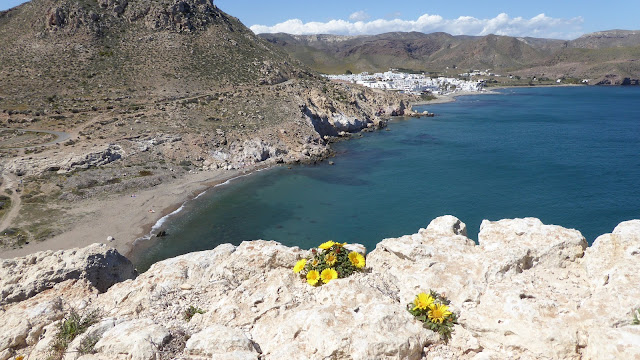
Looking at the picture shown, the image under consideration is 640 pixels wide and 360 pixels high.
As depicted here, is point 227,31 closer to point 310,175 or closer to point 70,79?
point 70,79

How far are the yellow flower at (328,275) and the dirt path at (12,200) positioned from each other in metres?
34.3

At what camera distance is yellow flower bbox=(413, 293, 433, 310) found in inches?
265

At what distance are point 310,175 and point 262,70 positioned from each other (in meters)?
38.3

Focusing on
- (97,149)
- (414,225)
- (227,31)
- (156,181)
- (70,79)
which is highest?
(227,31)

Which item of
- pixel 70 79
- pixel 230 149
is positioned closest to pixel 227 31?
pixel 70 79

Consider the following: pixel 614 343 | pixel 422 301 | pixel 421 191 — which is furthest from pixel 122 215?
pixel 614 343

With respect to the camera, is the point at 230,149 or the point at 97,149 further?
the point at 230,149

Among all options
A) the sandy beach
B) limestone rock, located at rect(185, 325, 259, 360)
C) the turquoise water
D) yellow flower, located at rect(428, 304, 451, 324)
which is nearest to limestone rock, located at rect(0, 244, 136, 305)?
limestone rock, located at rect(185, 325, 259, 360)

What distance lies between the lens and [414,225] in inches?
1357

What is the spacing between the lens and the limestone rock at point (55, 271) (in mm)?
9172

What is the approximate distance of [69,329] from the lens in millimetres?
7137

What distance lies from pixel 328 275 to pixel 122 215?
33.6 m

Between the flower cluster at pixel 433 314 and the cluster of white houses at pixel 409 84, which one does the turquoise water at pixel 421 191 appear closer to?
the flower cluster at pixel 433 314

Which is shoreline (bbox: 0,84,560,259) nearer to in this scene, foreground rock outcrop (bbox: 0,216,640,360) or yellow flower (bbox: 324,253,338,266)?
foreground rock outcrop (bbox: 0,216,640,360)
